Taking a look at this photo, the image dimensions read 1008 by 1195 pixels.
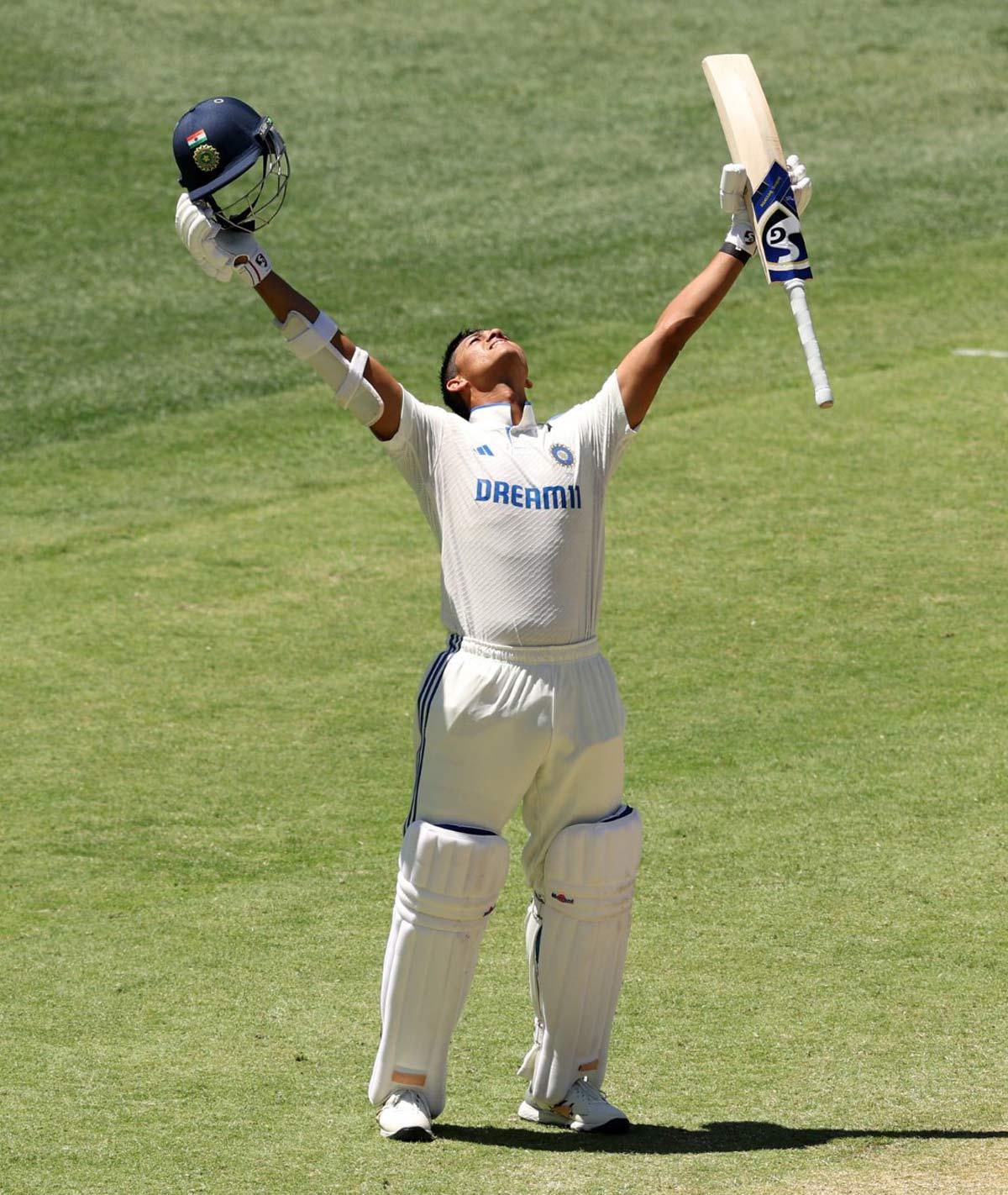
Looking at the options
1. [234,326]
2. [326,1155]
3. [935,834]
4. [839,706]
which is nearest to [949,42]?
[234,326]

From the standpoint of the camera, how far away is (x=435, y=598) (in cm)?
1013

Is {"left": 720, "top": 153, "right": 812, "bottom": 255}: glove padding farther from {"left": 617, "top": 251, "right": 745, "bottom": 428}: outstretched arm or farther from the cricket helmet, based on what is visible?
the cricket helmet

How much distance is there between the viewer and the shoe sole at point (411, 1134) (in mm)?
5172

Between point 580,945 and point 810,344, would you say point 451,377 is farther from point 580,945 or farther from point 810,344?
point 580,945

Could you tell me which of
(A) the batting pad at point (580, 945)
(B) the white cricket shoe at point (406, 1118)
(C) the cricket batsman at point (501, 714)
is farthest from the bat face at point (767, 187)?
(B) the white cricket shoe at point (406, 1118)

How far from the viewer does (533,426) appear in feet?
18.0

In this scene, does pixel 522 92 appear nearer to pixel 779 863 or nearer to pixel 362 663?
pixel 362 663

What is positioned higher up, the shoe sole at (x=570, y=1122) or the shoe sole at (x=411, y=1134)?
the shoe sole at (x=570, y=1122)

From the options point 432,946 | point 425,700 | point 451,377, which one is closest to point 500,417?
point 451,377

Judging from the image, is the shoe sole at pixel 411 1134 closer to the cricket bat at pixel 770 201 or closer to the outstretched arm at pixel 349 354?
the outstretched arm at pixel 349 354

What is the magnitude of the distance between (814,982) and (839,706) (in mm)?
2582

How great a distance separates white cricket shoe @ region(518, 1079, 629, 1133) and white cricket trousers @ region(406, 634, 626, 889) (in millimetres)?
666

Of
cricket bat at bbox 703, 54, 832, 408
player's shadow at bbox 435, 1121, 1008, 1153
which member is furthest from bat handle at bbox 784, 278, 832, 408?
player's shadow at bbox 435, 1121, 1008, 1153

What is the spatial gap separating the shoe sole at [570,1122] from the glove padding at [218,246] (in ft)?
7.79
